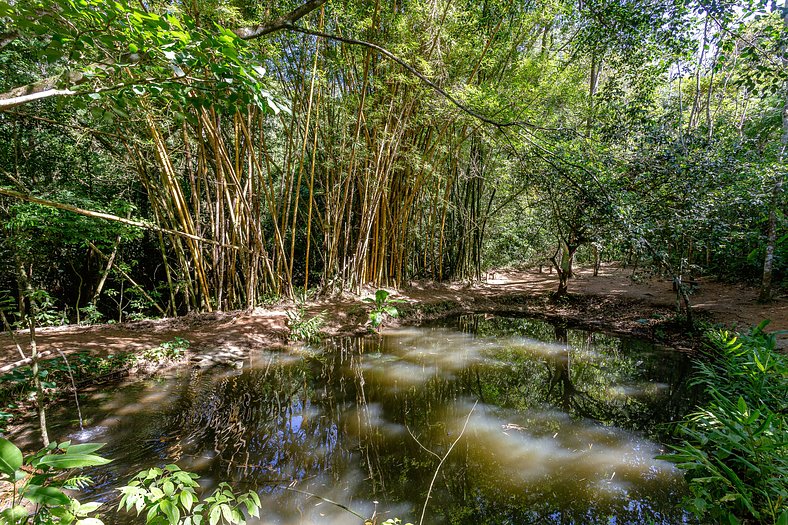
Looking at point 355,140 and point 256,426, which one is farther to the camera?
point 355,140

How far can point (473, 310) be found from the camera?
6965mm

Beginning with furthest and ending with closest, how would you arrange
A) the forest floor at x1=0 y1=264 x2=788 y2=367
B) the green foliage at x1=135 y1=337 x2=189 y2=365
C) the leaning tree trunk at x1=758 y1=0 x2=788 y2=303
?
the leaning tree trunk at x1=758 y1=0 x2=788 y2=303 < the forest floor at x1=0 y1=264 x2=788 y2=367 < the green foliage at x1=135 y1=337 x2=189 y2=365

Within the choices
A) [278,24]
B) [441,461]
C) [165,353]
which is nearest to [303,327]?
[165,353]

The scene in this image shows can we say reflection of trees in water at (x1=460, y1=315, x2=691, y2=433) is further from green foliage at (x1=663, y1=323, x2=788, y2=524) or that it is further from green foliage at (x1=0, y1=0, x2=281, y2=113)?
green foliage at (x1=0, y1=0, x2=281, y2=113)

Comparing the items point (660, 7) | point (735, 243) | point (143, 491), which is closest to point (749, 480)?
point (143, 491)

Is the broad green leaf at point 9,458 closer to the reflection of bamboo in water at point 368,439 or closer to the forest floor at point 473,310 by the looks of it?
the reflection of bamboo in water at point 368,439

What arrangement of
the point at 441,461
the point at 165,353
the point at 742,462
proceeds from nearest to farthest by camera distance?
the point at 742,462 → the point at 441,461 → the point at 165,353

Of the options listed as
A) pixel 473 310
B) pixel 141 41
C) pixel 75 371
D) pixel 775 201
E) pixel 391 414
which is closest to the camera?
pixel 141 41

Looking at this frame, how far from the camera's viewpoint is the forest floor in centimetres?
377

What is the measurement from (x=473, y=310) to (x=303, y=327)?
12.1 feet

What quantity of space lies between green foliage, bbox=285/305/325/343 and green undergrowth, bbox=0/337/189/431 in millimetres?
1262

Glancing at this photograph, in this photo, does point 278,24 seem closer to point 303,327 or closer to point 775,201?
point 303,327

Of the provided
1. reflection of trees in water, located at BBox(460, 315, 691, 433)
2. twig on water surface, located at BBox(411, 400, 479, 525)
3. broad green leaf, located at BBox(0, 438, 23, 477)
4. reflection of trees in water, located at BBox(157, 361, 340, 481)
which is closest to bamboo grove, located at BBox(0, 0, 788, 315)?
broad green leaf, located at BBox(0, 438, 23, 477)

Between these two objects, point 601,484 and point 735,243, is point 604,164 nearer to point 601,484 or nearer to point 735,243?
point 735,243
